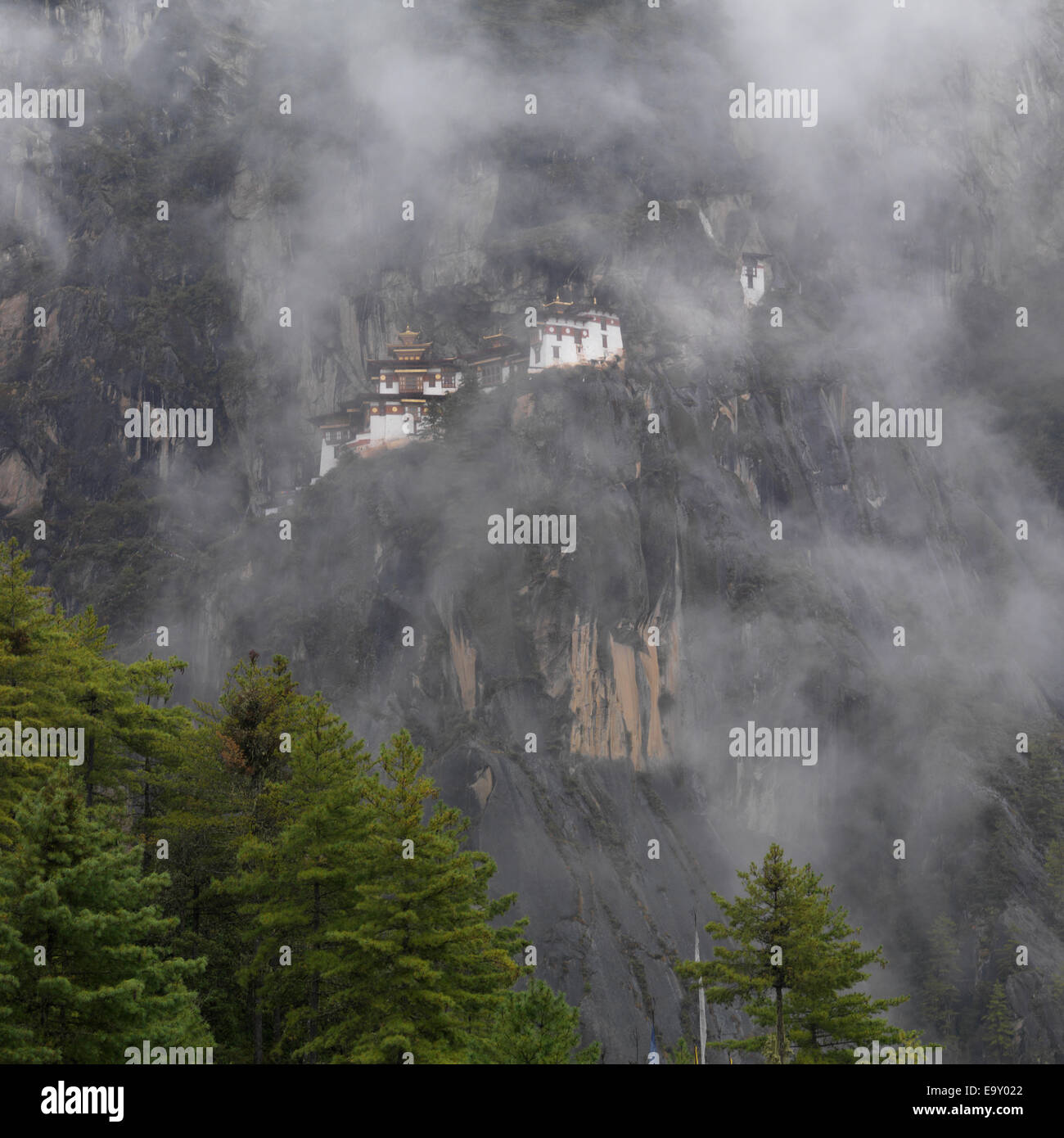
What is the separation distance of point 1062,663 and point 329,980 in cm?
9319

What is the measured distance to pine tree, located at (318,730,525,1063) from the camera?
2848 centimetres

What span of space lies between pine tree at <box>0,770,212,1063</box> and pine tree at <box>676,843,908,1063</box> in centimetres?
1135

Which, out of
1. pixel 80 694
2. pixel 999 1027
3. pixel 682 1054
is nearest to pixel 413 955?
pixel 80 694

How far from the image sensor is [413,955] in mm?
29047

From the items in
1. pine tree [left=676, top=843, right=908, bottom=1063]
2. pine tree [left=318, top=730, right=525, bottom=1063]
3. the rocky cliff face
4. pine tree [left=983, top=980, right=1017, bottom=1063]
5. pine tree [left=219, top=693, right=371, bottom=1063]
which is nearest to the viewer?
pine tree [left=318, top=730, right=525, bottom=1063]

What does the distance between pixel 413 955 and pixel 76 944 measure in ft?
21.9

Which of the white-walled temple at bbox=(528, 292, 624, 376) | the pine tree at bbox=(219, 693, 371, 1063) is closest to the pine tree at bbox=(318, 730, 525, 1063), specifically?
the pine tree at bbox=(219, 693, 371, 1063)

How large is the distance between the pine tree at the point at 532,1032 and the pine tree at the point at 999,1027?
196ft

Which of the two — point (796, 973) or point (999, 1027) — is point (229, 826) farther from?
point (999, 1027)

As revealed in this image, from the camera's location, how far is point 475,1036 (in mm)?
27719

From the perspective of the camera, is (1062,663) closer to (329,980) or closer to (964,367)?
(964,367)

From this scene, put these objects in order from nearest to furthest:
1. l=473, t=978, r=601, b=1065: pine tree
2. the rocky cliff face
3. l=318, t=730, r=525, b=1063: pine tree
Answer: l=473, t=978, r=601, b=1065: pine tree, l=318, t=730, r=525, b=1063: pine tree, the rocky cliff face

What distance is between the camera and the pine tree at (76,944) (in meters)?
25.1

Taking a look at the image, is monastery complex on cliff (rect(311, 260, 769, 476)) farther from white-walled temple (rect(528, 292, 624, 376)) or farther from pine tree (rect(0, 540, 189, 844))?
pine tree (rect(0, 540, 189, 844))
